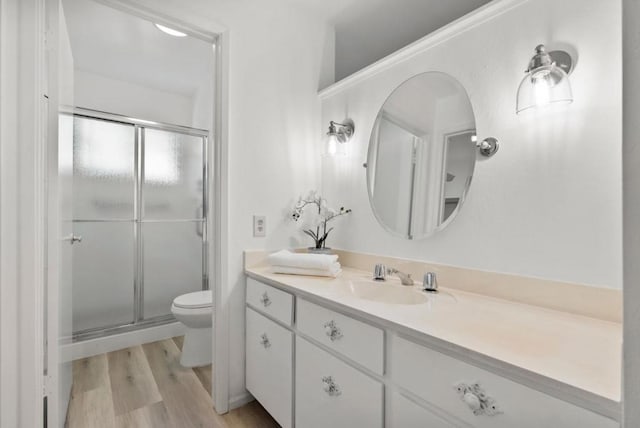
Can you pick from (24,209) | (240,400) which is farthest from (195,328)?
(24,209)

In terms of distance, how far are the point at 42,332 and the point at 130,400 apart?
0.89 metres

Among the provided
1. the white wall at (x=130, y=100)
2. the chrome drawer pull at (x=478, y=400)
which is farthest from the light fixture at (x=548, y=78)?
the white wall at (x=130, y=100)

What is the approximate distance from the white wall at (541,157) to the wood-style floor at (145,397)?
1.38 meters

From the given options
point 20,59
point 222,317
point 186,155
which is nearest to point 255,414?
point 222,317

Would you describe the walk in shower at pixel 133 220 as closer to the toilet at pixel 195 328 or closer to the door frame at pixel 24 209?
the toilet at pixel 195 328

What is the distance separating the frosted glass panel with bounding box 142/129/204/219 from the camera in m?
2.87

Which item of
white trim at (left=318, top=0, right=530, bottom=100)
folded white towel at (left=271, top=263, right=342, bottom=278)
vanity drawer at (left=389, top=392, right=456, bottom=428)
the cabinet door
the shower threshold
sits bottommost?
the shower threshold

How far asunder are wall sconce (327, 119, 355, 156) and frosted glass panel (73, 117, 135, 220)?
74.6 inches

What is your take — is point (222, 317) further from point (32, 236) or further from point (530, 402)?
point (530, 402)

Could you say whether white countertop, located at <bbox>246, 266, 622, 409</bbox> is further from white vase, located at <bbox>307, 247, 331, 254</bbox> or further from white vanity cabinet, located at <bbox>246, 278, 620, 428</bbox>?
white vase, located at <bbox>307, 247, 331, 254</bbox>

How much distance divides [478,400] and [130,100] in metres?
3.55

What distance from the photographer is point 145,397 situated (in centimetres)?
185

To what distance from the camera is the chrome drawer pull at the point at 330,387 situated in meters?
1.14

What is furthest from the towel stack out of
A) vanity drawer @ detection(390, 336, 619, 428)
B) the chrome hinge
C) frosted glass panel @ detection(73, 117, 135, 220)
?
frosted glass panel @ detection(73, 117, 135, 220)
